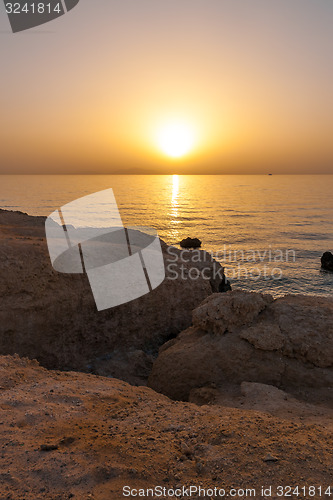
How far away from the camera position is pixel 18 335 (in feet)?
24.4

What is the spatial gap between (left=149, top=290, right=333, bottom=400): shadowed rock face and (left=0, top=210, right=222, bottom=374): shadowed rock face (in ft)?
7.39

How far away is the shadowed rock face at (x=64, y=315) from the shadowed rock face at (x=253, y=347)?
225 centimetres

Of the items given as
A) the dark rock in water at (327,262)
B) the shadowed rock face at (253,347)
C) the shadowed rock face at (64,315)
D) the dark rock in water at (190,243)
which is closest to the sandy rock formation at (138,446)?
the shadowed rock face at (253,347)

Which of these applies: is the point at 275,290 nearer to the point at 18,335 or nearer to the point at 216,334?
the point at 216,334

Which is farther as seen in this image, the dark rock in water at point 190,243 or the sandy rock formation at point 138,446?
the dark rock in water at point 190,243

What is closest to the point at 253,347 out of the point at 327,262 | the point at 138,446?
the point at 138,446

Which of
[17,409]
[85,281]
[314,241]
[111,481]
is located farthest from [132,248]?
[314,241]

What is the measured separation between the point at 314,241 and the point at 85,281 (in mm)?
27229

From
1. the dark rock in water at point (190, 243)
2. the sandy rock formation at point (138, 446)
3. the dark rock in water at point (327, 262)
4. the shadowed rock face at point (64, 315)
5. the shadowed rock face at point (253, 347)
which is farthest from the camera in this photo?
the dark rock in water at point (190, 243)

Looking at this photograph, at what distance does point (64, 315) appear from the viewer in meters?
8.11

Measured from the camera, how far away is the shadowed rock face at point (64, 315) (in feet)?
24.8

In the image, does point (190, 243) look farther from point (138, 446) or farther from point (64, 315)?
point (138, 446)

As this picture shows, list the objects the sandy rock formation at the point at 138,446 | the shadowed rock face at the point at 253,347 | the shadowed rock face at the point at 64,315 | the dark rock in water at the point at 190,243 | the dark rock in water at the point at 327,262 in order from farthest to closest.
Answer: the dark rock in water at the point at 190,243 → the dark rock in water at the point at 327,262 → the shadowed rock face at the point at 64,315 → the shadowed rock face at the point at 253,347 → the sandy rock formation at the point at 138,446

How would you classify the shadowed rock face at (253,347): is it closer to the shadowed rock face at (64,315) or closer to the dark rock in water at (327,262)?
the shadowed rock face at (64,315)
